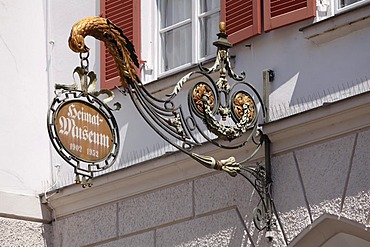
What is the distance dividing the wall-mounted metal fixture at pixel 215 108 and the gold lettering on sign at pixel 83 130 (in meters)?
0.34

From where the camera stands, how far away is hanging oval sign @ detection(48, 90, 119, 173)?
35.3 feet

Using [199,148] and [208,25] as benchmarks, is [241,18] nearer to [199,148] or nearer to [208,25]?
[208,25]

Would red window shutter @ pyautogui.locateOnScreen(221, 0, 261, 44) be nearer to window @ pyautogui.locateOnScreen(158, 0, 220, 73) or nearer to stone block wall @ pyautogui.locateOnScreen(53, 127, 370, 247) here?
window @ pyautogui.locateOnScreen(158, 0, 220, 73)

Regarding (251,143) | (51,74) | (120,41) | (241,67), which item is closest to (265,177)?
(251,143)

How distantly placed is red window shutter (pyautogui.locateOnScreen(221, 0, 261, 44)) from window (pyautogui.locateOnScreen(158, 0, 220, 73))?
1.00 ft

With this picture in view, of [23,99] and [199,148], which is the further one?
[23,99]

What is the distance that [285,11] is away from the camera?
11906 mm

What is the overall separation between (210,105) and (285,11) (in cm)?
128

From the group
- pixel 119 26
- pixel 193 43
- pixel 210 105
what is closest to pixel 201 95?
pixel 210 105

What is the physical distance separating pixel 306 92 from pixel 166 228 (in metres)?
2.01

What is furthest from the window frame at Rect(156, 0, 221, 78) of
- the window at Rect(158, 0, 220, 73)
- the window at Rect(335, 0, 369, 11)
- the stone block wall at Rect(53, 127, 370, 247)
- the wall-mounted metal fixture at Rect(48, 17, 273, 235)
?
the window at Rect(335, 0, 369, 11)

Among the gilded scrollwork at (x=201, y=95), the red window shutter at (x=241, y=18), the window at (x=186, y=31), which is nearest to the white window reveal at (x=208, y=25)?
the window at (x=186, y=31)

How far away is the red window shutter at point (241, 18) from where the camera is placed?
12.2m

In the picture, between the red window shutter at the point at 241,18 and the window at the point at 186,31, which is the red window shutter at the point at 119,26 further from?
the red window shutter at the point at 241,18
